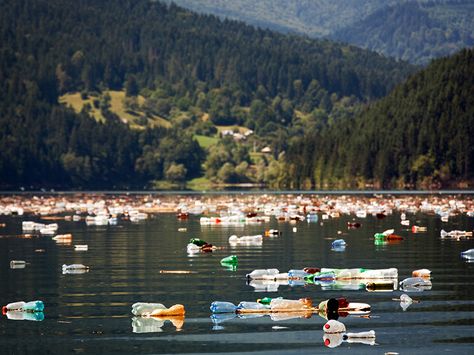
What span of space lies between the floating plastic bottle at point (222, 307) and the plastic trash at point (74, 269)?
45.6 ft

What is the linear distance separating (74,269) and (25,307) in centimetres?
1266

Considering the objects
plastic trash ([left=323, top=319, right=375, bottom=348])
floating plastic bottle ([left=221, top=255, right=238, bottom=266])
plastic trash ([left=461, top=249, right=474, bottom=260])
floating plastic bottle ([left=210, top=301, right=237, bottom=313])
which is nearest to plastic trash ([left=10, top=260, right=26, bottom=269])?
floating plastic bottle ([left=221, top=255, right=238, bottom=266])

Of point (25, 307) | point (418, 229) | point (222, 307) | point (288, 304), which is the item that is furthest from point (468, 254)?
point (25, 307)

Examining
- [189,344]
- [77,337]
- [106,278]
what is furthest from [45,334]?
[106,278]

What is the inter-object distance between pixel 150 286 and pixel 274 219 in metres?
53.2

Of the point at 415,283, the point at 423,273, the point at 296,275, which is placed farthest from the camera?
the point at 296,275

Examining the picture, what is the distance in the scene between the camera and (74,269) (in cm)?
5269

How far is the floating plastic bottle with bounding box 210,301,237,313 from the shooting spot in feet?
129

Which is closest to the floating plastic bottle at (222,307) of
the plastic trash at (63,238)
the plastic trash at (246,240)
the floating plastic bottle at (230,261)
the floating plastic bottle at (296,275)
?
the floating plastic bottle at (296,275)

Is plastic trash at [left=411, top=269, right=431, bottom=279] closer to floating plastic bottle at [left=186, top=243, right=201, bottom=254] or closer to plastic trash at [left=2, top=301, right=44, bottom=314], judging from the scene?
plastic trash at [left=2, top=301, right=44, bottom=314]

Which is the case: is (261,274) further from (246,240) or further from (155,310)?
(246,240)

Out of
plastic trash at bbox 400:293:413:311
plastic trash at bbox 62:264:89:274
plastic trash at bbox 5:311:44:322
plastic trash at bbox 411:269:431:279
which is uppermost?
Result: plastic trash at bbox 411:269:431:279

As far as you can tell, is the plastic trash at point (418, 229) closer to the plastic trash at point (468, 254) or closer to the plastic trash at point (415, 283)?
the plastic trash at point (468, 254)

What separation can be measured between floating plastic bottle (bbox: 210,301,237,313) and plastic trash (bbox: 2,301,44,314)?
5583 mm
